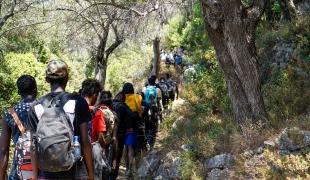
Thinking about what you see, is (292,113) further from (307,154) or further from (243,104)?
(307,154)

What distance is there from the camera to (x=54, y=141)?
3197 mm

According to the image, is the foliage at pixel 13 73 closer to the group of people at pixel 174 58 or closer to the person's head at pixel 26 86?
the group of people at pixel 174 58

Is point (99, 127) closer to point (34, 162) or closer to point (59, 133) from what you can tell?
point (34, 162)

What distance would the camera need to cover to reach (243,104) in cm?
723

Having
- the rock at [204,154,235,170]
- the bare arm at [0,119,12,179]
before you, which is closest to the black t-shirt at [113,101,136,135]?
the rock at [204,154,235,170]

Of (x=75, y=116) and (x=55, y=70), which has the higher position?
(x=55, y=70)

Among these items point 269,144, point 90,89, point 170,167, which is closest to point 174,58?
point 170,167

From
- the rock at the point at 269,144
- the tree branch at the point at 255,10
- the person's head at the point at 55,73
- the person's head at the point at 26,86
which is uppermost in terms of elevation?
the tree branch at the point at 255,10


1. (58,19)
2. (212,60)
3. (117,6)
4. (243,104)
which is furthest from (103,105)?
(58,19)

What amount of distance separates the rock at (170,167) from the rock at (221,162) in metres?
0.63

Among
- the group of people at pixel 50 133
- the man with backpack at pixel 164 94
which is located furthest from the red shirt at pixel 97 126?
the man with backpack at pixel 164 94

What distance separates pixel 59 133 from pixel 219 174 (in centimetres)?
378

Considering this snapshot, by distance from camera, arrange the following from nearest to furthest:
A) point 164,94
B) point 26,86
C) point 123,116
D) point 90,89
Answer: point 26,86
point 90,89
point 123,116
point 164,94

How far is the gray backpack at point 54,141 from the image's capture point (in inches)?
126
